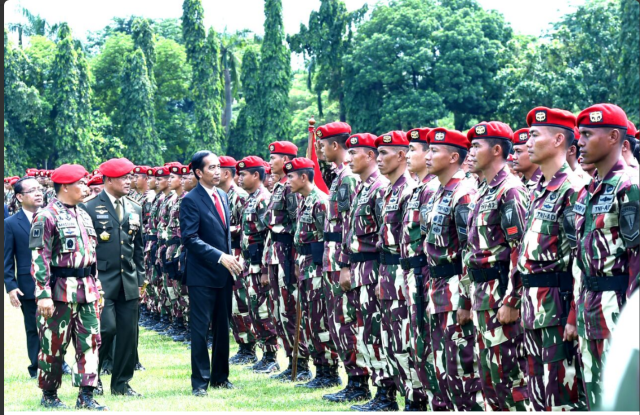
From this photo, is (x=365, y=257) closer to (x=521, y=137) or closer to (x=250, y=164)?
(x=521, y=137)

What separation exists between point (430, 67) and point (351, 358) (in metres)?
44.4

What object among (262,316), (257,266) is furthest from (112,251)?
(262,316)

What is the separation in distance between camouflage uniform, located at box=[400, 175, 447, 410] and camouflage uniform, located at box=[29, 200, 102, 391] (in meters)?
2.80

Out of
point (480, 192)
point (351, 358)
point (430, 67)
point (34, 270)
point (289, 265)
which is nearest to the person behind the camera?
point (480, 192)

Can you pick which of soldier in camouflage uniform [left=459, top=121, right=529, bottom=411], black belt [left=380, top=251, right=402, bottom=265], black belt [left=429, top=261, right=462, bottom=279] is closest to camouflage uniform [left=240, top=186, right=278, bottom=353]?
black belt [left=380, top=251, right=402, bottom=265]

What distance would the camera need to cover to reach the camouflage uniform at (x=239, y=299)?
1117 centimetres

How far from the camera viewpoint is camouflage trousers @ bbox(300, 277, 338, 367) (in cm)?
886

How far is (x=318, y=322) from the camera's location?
8875 millimetres

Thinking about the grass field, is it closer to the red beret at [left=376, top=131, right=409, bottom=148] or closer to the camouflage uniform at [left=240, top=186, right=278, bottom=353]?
the camouflage uniform at [left=240, top=186, right=278, bottom=353]

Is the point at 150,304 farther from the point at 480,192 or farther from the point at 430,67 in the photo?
the point at 430,67

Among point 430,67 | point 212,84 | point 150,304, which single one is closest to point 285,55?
point 212,84

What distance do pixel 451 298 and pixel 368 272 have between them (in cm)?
141

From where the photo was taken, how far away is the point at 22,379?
9.94 meters

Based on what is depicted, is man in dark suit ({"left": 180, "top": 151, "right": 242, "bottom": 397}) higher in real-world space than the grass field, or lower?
higher
